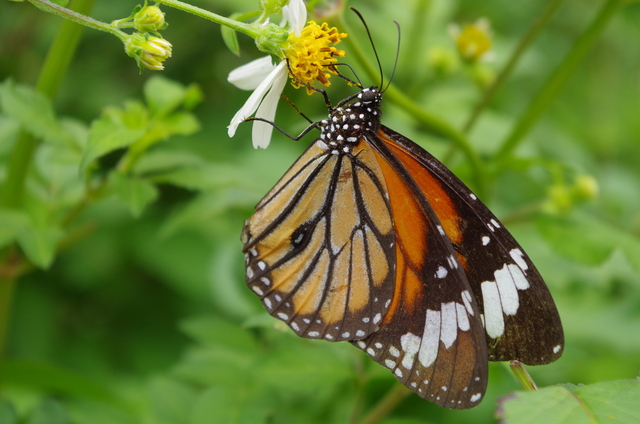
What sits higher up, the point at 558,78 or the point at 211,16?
the point at 558,78

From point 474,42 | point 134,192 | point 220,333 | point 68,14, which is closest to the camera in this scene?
point 68,14

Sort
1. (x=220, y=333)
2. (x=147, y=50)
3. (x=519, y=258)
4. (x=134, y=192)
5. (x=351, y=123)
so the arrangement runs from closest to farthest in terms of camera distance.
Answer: (x=147, y=50), (x=519, y=258), (x=134, y=192), (x=351, y=123), (x=220, y=333)

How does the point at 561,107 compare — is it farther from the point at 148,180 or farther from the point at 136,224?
the point at 148,180

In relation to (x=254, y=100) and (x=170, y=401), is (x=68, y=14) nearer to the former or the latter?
(x=254, y=100)

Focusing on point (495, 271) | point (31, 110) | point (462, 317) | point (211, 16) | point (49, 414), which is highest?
point (211, 16)

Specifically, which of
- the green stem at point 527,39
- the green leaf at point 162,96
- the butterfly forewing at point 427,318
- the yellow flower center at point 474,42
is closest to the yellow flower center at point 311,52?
the butterfly forewing at point 427,318

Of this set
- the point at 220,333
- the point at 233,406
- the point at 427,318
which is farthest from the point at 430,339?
the point at 220,333

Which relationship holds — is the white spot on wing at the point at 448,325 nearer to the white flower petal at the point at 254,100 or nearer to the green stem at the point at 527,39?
the white flower petal at the point at 254,100
